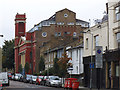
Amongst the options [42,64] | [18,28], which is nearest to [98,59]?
[42,64]

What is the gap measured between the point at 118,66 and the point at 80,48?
18.8m

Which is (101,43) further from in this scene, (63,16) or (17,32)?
(17,32)

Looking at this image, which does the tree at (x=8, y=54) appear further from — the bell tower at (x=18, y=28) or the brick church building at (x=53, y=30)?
the brick church building at (x=53, y=30)

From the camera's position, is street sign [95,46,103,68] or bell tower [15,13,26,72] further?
bell tower [15,13,26,72]

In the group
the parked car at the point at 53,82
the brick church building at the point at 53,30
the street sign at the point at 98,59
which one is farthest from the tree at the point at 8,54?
the street sign at the point at 98,59

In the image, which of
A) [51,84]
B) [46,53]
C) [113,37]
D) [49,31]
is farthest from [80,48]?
[49,31]

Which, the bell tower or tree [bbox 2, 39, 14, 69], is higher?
the bell tower

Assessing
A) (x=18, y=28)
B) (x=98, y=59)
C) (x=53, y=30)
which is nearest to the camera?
(x=98, y=59)

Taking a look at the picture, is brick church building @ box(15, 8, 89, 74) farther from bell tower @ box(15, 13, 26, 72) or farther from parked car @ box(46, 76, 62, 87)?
Result: parked car @ box(46, 76, 62, 87)

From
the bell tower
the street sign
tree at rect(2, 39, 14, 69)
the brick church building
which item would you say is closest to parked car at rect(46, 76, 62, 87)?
the street sign

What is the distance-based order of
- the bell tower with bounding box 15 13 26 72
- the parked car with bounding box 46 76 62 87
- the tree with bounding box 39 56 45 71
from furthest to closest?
1. the bell tower with bounding box 15 13 26 72
2. the tree with bounding box 39 56 45 71
3. the parked car with bounding box 46 76 62 87

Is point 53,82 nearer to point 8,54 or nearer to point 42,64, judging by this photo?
point 42,64

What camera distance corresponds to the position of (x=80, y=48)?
55.5 metres

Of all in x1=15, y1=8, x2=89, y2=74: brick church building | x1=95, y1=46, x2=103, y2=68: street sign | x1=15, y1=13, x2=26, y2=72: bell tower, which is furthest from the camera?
x1=15, y1=13, x2=26, y2=72: bell tower
